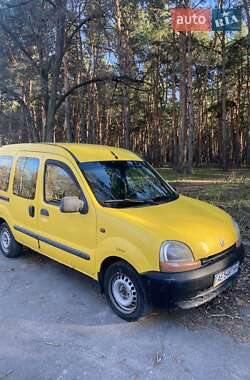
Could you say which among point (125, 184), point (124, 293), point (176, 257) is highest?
point (125, 184)

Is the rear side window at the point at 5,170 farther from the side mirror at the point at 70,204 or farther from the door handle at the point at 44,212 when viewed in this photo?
the side mirror at the point at 70,204

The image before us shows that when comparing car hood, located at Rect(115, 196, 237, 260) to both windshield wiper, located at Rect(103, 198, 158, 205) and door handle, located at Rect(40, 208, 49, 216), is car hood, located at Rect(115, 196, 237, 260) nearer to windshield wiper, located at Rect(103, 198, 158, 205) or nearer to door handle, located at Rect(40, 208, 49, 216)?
windshield wiper, located at Rect(103, 198, 158, 205)

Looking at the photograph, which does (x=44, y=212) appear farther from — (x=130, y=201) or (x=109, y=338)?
(x=109, y=338)

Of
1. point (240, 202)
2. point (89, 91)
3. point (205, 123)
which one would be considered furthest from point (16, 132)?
point (240, 202)

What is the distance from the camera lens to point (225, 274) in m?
3.54

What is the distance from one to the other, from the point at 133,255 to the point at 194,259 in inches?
23.1

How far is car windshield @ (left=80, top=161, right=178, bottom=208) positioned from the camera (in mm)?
3936

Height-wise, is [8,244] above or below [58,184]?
below

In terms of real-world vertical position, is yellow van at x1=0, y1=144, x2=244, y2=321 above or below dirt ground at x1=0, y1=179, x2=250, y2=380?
above

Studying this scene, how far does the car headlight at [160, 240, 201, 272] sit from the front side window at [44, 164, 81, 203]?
1.30 m

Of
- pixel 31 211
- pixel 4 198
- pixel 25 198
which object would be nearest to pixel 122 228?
pixel 31 211

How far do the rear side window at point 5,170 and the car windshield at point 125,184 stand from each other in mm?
1941

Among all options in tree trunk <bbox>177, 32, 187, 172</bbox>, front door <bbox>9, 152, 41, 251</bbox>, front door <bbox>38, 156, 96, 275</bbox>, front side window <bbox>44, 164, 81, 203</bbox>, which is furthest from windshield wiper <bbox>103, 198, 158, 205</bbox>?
tree trunk <bbox>177, 32, 187, 172</bbox>

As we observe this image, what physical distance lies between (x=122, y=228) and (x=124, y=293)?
28.2 inches
